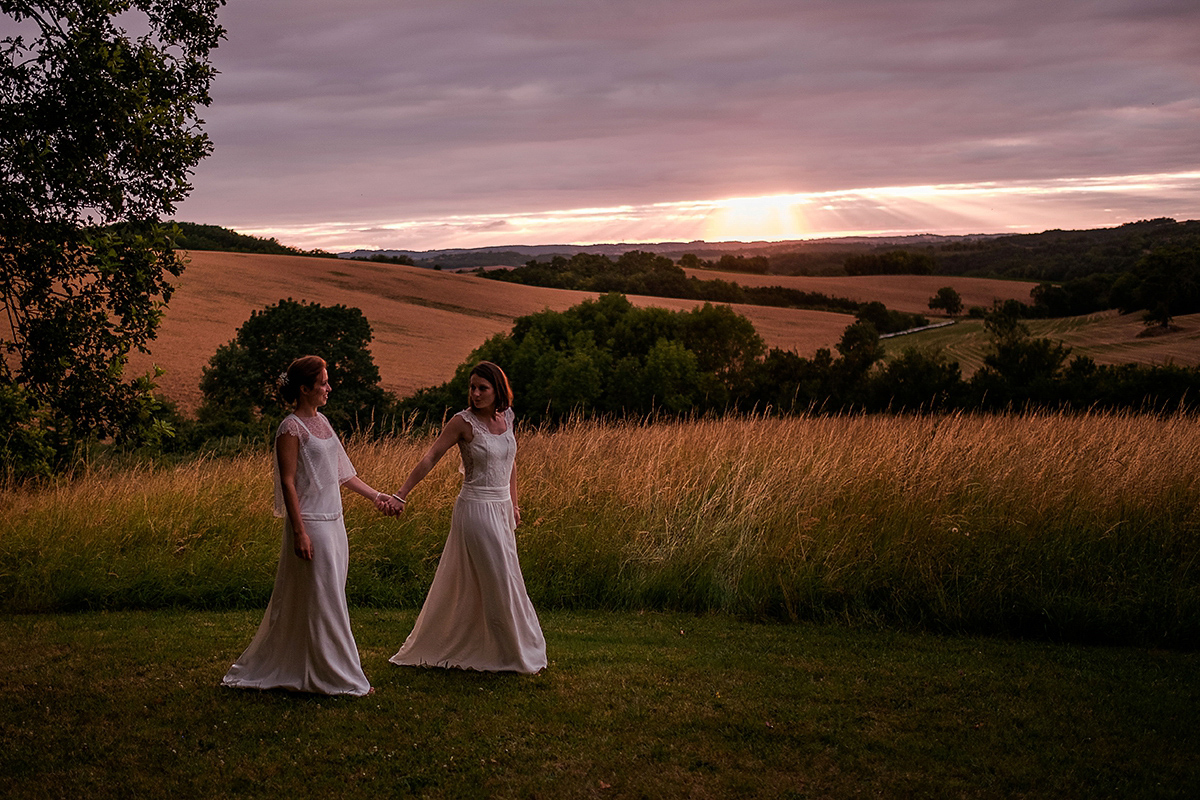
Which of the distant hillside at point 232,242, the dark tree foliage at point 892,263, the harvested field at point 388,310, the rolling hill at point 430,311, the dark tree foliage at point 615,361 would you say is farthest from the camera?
the dark tree foliage at point 892,263

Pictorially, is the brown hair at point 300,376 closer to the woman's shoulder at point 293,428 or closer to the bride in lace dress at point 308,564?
the bride in lace dress at point 308,564

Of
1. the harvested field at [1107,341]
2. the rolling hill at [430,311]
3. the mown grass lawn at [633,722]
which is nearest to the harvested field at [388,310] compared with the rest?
the rolling hill at [430,311]

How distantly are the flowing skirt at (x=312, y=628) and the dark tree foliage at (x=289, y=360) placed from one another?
20.9m

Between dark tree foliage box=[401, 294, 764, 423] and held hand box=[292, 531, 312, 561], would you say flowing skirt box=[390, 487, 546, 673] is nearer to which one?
held hand box=[292, 531, 312, 561]

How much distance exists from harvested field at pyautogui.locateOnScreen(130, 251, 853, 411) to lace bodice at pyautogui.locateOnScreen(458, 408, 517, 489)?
91.6 feet

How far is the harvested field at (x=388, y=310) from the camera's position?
3878 cm

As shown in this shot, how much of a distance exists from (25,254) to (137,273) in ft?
2.85

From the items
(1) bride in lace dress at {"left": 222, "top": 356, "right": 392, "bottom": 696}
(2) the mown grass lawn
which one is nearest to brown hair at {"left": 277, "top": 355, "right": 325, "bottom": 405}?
(1) bride in lace dress at {"left": 222, "top": 356, "right": 392, "bottom": 696}

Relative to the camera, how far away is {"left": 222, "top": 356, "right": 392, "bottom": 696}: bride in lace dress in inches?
237

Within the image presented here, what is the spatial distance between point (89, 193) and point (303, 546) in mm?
4173

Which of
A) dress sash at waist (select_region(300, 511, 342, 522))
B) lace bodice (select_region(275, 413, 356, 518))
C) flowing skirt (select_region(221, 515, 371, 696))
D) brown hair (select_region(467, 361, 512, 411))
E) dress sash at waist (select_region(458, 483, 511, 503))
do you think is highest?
brown hair (select_region(467, 361, 512, 411))

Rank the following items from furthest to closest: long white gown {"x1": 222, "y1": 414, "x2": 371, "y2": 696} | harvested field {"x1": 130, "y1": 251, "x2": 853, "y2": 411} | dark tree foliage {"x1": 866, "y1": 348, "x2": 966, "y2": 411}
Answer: harvested field {"x1": 130, "y1": 251, "x2": 853, "y2": 411} < dark tree foliage {"x1": 866, "y1": 348, "x2": 966, "y2": 411} < long white gown {"x1": 222, "y1": 414, "x2": 371, "y2": 696}

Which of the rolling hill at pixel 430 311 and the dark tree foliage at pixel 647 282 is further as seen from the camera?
the dark tree foliage at pixel 647 282

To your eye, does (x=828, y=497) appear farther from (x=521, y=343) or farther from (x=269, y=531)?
(x=521, y=343)
